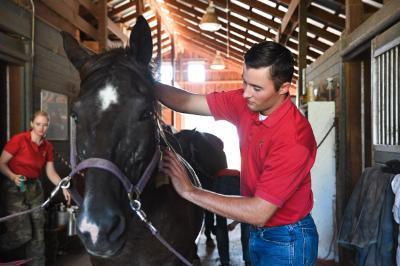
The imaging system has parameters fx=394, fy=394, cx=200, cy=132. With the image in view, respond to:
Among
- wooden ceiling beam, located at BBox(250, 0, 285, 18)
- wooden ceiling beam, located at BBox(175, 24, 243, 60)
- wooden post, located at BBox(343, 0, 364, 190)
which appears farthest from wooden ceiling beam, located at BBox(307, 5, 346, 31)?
wooden ceiling beam, located at BBox(175, 24, 243, 60)

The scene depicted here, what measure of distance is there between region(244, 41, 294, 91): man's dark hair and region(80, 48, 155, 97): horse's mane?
1.47 feet

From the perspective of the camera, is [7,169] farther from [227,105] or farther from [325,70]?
[325,70]

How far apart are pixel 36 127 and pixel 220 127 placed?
17.2 m

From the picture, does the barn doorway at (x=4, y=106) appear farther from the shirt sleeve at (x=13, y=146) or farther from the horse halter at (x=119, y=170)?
the horse halter at (x=119, y=170)

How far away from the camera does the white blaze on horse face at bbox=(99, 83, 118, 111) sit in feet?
4.90

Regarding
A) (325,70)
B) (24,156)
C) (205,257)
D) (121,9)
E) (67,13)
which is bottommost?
(205,257)

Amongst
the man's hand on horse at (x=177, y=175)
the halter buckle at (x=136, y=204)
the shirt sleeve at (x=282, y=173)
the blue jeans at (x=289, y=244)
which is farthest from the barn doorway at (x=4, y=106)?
the shirt sleeve at (x=282, y=173)

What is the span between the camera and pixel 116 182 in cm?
143

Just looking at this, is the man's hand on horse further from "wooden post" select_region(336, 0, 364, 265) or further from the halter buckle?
"wooden post" select_region(336, 0, 364, 265)

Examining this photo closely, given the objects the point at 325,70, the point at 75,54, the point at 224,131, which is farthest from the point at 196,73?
the point at 75,54

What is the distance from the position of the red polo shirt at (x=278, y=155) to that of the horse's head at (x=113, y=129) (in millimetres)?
440

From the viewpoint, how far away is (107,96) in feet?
4.94

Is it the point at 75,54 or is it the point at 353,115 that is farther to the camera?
the point at 353,115

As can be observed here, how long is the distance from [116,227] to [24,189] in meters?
2.66
